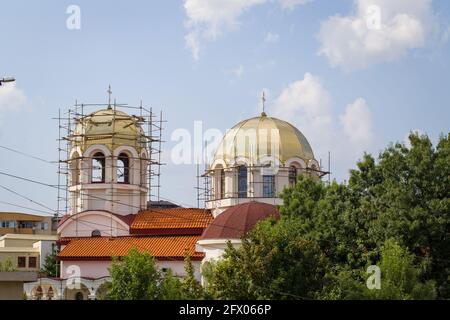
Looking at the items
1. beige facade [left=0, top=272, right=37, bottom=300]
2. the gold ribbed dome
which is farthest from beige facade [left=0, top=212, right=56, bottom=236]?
beige facade [left=0, top=272, right=37, bottom=300]

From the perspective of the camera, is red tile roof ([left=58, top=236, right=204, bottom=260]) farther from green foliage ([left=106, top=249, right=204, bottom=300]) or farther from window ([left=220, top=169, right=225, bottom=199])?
green foliage ([left=106, top=249, right=204, bottom=300])

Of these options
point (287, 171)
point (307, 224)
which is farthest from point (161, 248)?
point (307, 224)

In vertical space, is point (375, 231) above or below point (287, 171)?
below

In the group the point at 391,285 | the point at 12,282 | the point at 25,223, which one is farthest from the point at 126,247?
the point at 25,223

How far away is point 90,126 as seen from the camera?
54.2 m

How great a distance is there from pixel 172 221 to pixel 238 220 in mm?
8016

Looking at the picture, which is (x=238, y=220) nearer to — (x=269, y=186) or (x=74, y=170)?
(x=269, y=186)

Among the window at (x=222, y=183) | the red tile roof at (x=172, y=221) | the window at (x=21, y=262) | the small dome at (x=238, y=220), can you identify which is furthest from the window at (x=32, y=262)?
the small dome at (x=238, y=220)

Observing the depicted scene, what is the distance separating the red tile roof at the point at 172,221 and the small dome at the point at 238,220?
5431 millimetres

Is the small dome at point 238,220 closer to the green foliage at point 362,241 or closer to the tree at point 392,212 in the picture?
the green foliage at point 362,241
